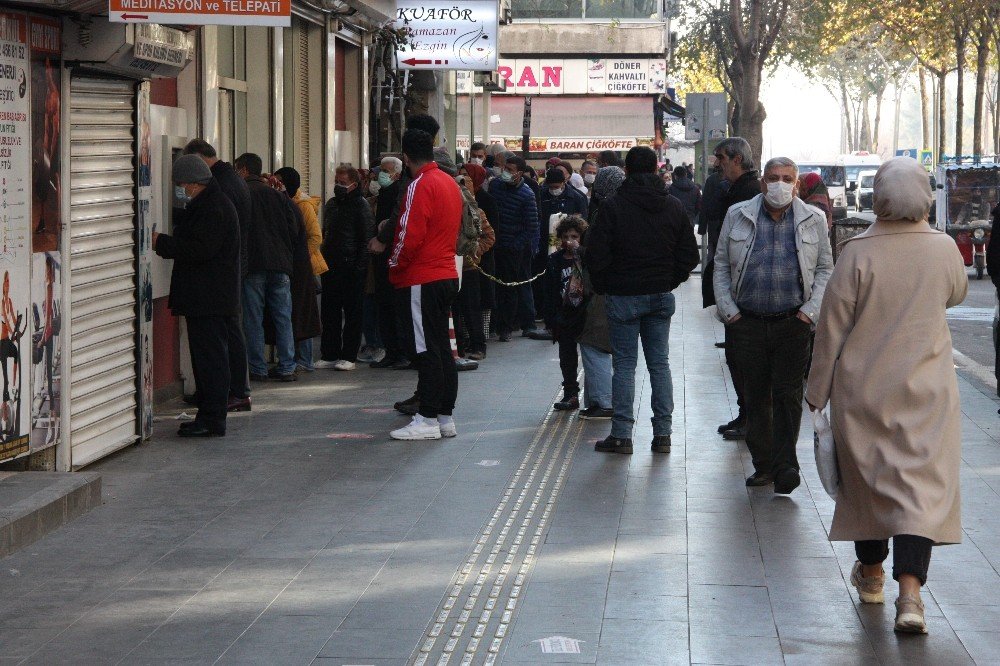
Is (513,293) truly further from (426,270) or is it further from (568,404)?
(426,270)

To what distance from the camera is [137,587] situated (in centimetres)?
640

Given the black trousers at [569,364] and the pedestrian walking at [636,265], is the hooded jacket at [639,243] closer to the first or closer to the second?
the pedestrian walking at [636,265]

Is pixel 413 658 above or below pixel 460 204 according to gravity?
below

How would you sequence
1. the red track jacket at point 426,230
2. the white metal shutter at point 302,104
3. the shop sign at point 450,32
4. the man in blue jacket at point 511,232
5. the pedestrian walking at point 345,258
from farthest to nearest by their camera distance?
1. the shop sign at point 450,32
2. the white metal shutter at point 302,104
3. the man in blue jacket at point 511,232
4. the pedestrian walking at point 345,258
5. the red track jacket at point 426,230

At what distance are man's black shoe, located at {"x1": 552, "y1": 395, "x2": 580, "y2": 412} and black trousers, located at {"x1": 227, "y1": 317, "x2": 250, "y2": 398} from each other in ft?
7.44

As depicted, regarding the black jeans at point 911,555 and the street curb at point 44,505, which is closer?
the black jeans at point 911,555

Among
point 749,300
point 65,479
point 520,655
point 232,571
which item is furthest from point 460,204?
point 520,655

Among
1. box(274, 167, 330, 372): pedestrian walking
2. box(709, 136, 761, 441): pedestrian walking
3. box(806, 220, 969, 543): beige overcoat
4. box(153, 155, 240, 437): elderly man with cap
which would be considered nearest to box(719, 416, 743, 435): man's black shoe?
box(709, 136, 761, 441): pedestrian walking

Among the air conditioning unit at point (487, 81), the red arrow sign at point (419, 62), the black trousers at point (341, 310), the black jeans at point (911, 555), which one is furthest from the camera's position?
the air conditioning unit at point (487, 81)

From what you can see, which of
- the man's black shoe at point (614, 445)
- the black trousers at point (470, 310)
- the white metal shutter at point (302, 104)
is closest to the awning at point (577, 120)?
the white metal shutter at point (302, 104)

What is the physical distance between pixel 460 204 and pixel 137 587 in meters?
4.35

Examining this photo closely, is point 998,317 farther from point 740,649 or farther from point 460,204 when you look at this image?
point 740,649

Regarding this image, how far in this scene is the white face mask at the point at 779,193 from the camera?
27.1ft

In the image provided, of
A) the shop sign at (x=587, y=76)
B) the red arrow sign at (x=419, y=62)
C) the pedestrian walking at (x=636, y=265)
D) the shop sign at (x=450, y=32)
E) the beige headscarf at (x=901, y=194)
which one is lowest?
the pedestrian walking at (x=636, y=265)
